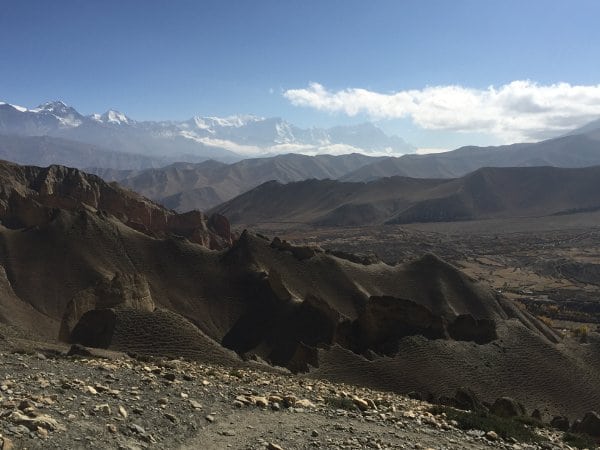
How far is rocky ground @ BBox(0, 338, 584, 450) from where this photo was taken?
467 inches

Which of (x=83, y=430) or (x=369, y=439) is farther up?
(x=83, y=430)

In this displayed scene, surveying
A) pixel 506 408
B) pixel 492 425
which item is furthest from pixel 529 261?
pixel 492 425

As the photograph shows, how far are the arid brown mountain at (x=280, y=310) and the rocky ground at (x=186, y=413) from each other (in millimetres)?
10926

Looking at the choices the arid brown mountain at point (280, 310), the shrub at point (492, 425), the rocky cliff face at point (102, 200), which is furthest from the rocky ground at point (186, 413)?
the rocky cliff face at point (102, 200)

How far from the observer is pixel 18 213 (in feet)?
267

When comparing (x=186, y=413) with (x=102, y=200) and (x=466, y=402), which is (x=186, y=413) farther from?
(x=102, y=200)

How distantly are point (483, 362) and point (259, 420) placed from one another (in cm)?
2583

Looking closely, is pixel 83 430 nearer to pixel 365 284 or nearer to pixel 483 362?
pixel 483 362

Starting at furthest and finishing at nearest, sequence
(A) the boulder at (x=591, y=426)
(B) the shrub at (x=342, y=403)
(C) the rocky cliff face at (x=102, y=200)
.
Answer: (C) the rocky cliff face at (x=102, y=200) < (A) the boulder at (x=591, y=426) < (B) the shrub at (x=342, y=403)

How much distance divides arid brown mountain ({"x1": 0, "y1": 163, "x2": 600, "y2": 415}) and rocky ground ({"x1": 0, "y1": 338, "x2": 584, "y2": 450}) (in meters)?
10.9

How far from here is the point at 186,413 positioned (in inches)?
559

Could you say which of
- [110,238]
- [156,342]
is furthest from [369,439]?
[110,238]

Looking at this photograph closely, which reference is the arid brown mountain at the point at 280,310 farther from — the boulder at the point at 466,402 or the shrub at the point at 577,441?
the shrub at the point at 577,441

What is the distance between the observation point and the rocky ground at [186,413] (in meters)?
11.9
